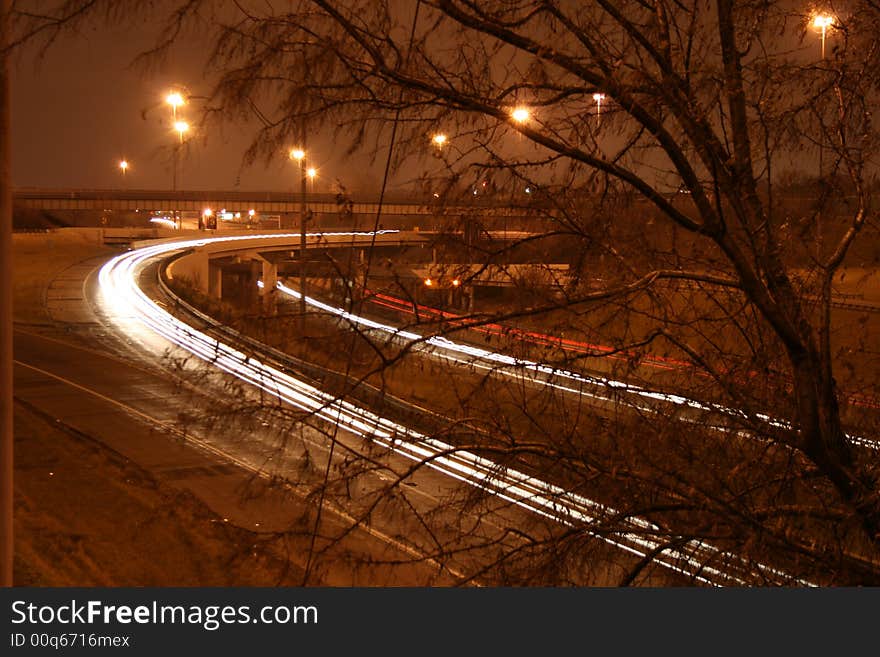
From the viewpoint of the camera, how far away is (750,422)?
470 centimetres

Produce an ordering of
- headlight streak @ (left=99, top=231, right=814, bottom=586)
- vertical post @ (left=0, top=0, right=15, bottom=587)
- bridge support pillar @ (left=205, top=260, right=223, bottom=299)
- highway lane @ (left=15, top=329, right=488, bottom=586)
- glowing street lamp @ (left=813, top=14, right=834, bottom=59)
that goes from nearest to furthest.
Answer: headlight streak @ (left=99, top=231, right=814, bottom=586), highway lane @ (left=15, top=329, right=488, bottom=586), glowing street lamp @ (left=813, top=14, right=834, bottom=59), vertical post @ (left=0, top=0, right=15, bottom=587), bridge support pillar @ (left=205, top=260, right=223, bottom=299)

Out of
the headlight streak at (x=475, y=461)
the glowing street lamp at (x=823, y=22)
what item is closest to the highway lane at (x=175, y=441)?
the headlight streak at (x=475, y=461)

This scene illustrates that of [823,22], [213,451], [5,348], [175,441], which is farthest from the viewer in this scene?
[213,451]

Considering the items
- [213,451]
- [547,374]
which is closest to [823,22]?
[547,374]

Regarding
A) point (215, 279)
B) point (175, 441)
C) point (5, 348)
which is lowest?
point (175, 441)

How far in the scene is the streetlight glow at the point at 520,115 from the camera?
14.5ft

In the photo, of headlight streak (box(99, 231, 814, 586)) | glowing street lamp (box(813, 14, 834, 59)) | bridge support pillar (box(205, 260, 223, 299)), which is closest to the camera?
headlight streak (box(99, 231, 814, 586))

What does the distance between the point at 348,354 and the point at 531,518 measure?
4.60ft

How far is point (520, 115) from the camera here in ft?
14.6

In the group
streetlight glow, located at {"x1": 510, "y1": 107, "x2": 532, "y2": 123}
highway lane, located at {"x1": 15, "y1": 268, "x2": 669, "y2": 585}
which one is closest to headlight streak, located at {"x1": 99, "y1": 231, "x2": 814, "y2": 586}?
highway lane, located at {"x1": 15, "y1": 268, "x2": 669, "y2": 585}

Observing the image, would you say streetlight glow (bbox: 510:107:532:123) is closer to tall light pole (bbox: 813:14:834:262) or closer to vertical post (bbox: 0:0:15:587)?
tall light pole (bbox: 813:14:834:262)

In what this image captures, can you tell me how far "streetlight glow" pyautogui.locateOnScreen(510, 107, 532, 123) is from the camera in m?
4.41

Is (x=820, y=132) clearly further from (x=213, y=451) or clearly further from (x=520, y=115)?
(x=213, y=451)

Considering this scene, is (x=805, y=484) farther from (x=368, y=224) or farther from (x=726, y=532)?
(x=368, y=224)
